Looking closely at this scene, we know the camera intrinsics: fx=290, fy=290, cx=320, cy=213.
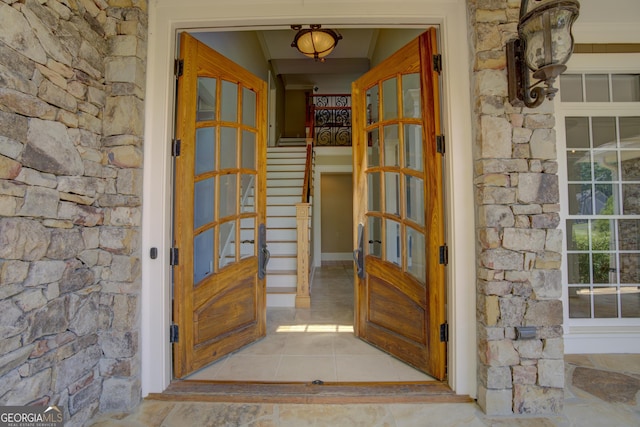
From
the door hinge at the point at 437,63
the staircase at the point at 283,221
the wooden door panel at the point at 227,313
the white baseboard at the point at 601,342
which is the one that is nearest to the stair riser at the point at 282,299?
the staircase at the point at 283,221

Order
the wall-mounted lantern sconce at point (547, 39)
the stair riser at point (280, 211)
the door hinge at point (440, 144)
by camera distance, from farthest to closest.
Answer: the stair riser at point (280, 211), the door hinge at point (440, 144), the wall-mounted lantern sconce at point (547, 39)

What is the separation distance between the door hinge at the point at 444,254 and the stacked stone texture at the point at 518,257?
0.21 metres

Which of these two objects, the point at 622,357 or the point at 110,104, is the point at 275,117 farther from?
the point at 622,357

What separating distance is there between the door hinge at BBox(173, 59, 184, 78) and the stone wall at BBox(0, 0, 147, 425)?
0.19 m

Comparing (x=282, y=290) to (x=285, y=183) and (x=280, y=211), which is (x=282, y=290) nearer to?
(x=280, y=211)

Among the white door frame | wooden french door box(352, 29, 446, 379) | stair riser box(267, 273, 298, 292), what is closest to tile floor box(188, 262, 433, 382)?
wooden french door box(352, 29, 446, 379)

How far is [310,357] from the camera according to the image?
2.34m

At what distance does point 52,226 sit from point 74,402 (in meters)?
0.95

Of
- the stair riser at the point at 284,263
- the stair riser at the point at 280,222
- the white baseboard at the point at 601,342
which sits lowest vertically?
the white baseboard at the point at 601,342

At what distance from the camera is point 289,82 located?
9.02 meters

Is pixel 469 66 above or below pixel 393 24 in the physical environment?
below

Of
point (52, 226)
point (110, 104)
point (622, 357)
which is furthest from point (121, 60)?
point (622, 357)

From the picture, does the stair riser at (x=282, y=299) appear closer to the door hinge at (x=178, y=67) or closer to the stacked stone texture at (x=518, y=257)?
the stacked stone texture at (x=518, y=257)

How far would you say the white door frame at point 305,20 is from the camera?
183 cm
